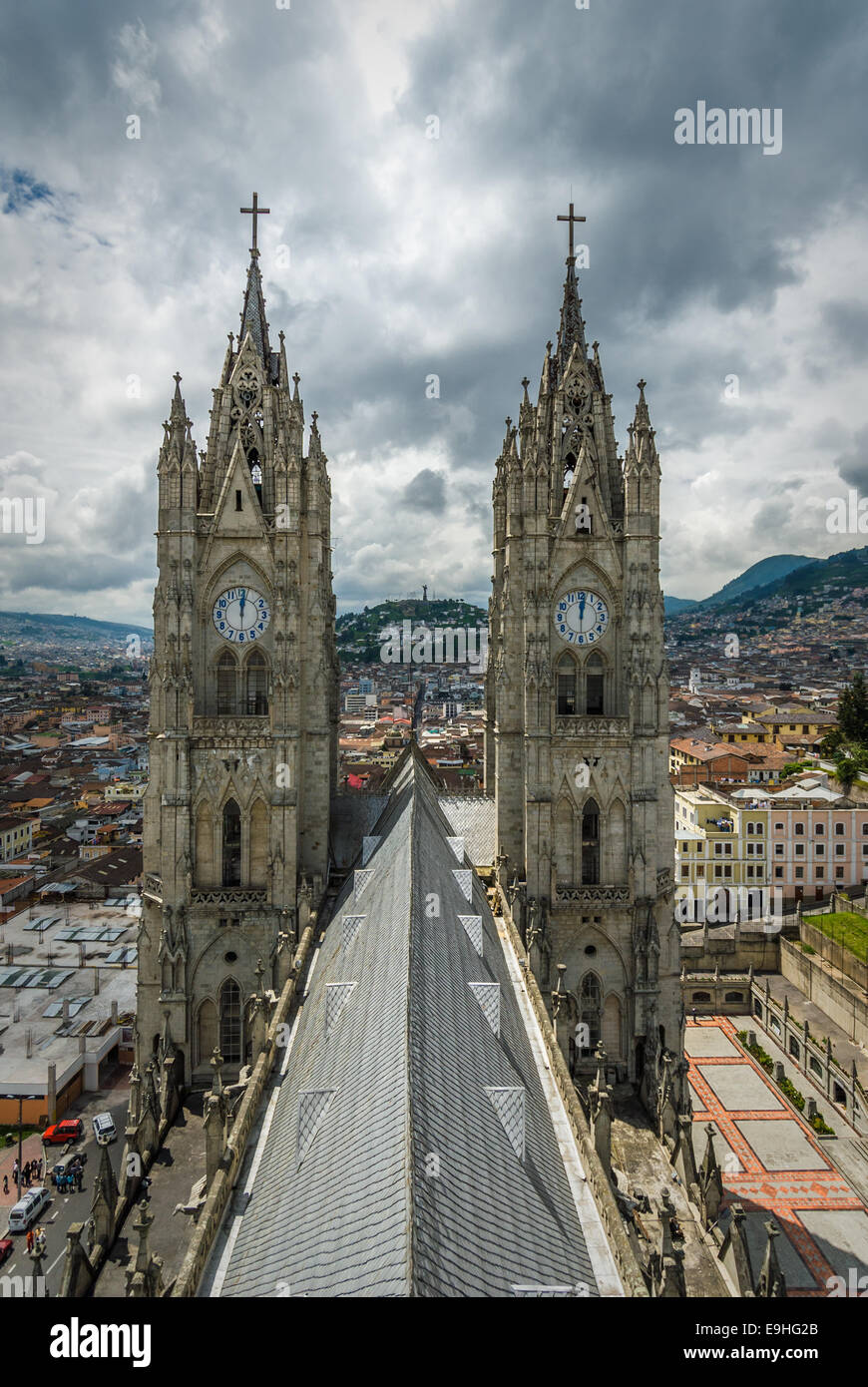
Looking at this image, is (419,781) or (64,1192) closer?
(419,781)

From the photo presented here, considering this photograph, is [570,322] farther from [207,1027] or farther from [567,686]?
[207,1027]

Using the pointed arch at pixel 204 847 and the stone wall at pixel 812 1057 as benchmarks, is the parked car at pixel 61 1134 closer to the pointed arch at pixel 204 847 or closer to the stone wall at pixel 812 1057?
the pointed arch at pixel 204 847

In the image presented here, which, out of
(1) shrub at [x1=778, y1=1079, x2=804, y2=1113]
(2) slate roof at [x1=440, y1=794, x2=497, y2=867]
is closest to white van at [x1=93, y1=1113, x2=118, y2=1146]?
(2) slate roof at [x1=440, y1=794, x2=497, y2=867]

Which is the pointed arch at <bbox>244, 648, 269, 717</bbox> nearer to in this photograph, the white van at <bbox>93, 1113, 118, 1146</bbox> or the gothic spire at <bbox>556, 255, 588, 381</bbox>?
the gothic spire at <bbox>556, 255, 588, 381</bbox>

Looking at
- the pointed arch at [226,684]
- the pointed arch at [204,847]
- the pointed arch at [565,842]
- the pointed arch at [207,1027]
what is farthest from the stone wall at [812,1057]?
the pointed arch at [226,684]

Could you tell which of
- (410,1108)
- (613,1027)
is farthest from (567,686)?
(410,1108)

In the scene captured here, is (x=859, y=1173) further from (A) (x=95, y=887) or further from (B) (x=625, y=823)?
(A) (x=95, y=887)

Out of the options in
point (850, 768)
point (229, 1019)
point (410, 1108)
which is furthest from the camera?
point (850, 768)
